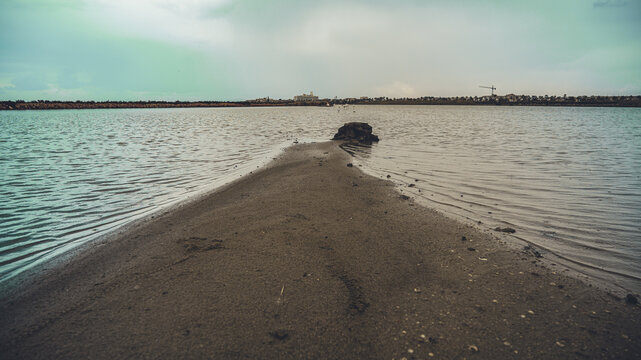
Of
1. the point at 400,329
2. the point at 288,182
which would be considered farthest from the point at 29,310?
the point at 288,182

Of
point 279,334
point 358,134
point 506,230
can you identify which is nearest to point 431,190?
point 506,230

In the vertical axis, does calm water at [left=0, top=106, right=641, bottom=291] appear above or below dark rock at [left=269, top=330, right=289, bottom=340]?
above

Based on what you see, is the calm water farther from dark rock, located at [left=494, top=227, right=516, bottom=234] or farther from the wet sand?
the wet sand

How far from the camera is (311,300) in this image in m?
3.35

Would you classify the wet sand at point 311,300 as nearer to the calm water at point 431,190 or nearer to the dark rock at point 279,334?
the dark rock at point 279,334

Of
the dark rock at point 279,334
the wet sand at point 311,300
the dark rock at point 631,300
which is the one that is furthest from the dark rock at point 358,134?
the dark rock at point 279,334

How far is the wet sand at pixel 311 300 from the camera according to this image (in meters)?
2.66

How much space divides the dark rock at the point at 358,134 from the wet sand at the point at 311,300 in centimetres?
1618

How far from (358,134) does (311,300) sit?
19416 mm

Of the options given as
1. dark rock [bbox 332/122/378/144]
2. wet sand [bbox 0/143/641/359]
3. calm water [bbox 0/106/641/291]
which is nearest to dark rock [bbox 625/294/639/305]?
wet sand [bbox 0/143/641/359]

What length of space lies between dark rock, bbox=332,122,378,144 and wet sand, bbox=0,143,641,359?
16.2m

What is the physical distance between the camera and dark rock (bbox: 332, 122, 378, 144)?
2139 cm

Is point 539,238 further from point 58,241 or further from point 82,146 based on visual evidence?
point 82,146

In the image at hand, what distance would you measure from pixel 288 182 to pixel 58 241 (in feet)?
18.9
